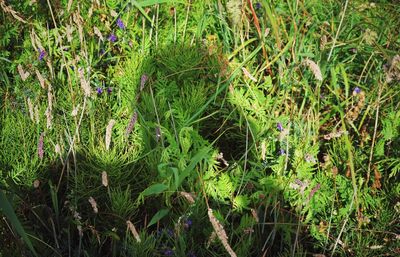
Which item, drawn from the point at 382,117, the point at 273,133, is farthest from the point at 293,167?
the point at 382,117

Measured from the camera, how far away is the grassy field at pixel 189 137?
6.25ft

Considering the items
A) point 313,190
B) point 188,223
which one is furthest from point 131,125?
point 313,190

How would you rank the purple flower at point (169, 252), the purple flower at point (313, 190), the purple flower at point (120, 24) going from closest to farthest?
the purple flower at point (169, 252), the purple flower at point (313, 190), the purple flower at point (120, 24)

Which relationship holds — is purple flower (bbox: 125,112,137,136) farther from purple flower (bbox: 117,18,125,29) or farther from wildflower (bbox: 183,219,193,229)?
purple flower (bbox: 117,18,125,29)

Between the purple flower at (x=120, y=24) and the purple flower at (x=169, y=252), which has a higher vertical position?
the purple flower at (x=120, y=24)

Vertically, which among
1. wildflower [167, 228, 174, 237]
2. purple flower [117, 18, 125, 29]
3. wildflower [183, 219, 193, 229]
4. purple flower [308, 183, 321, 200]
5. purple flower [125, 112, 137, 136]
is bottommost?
wildflower [167, 228, 174, 237]

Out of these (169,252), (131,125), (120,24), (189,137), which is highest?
(120,24)

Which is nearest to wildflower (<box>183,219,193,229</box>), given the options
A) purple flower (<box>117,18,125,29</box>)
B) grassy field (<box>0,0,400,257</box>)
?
grassy field (<box>0,0,400,257</box>)

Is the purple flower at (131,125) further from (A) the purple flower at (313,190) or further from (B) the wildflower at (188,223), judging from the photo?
(A) the purple flower at (313,190)

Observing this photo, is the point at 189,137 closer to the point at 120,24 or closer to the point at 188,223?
the point at 188,223

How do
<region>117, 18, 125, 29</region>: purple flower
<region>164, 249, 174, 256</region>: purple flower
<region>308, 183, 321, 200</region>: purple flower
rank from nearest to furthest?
<region>164, 249, 174, 256</region>: purple flower
<region>308, 183, 321, 200</region>: purple flower
<region>117, 18, 125, 29</region>: purple flower

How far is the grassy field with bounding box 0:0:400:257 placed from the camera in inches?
75.0

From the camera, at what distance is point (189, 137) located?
2.03 metres

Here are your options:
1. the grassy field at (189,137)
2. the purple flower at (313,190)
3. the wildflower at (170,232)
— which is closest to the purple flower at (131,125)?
the grassy field at (189,137)
